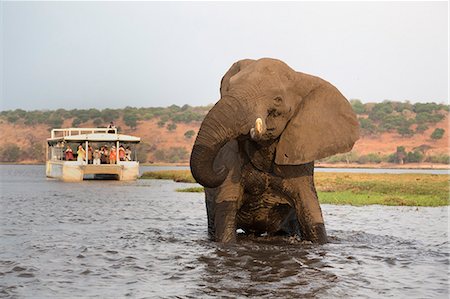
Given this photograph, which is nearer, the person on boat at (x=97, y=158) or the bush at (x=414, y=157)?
the person on boat at (x=97, y=158)

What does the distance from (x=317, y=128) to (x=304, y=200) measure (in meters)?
1.08

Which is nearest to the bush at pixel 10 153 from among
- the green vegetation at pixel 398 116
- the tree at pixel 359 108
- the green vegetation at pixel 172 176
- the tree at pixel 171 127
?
the tree at pixel 171 127

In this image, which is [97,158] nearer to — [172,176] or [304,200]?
[172,176]

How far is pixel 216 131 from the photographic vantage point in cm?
786

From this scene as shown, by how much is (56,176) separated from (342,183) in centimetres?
1953

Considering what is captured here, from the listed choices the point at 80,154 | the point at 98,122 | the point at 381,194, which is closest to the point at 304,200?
the point at 381,194

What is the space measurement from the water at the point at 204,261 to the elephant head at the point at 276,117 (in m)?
1.32

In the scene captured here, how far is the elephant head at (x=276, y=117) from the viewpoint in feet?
26.0

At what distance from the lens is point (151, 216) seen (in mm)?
15797

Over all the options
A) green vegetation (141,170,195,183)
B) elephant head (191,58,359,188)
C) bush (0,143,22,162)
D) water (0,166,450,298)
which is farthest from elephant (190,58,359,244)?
bush (0,143,22,162)

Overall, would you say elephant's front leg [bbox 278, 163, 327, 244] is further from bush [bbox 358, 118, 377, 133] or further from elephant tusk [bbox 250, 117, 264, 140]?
bush [bbox 358, 118, 377, 133]

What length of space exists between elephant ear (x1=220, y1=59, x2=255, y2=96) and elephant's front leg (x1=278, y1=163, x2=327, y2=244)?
4.94 feet

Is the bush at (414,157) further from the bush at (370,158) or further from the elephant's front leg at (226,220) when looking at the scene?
the elephant's front leg at (226,220)

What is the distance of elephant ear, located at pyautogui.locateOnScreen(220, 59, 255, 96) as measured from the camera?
9.14m
